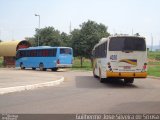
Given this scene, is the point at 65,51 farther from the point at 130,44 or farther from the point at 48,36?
the point at 48,36

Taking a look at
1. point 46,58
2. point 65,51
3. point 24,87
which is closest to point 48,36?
point 46,58

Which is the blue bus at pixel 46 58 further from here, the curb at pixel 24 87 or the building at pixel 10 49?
the curb at pixel 24 87

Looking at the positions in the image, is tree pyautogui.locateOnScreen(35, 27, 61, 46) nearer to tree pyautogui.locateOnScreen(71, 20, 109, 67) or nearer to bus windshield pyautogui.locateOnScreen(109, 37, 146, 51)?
tree pyautogui.locateOnScreen(71, 20, 109, 67)

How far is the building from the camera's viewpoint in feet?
190

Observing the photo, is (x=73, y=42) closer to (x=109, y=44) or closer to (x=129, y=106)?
(x=109, y=44)

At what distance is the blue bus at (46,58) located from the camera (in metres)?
44.5

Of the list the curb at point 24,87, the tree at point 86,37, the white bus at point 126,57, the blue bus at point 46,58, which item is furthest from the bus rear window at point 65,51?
the white bus at point 126,57

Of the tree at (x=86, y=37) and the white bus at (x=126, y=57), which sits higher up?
the tree at (x=86, y=37)

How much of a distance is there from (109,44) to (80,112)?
1127 cm

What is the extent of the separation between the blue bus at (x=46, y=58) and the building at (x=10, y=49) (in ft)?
17.2

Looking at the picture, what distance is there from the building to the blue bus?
523 centimetres

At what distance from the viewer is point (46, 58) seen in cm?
4625

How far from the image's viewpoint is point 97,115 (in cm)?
1048

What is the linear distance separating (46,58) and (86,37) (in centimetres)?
1441
